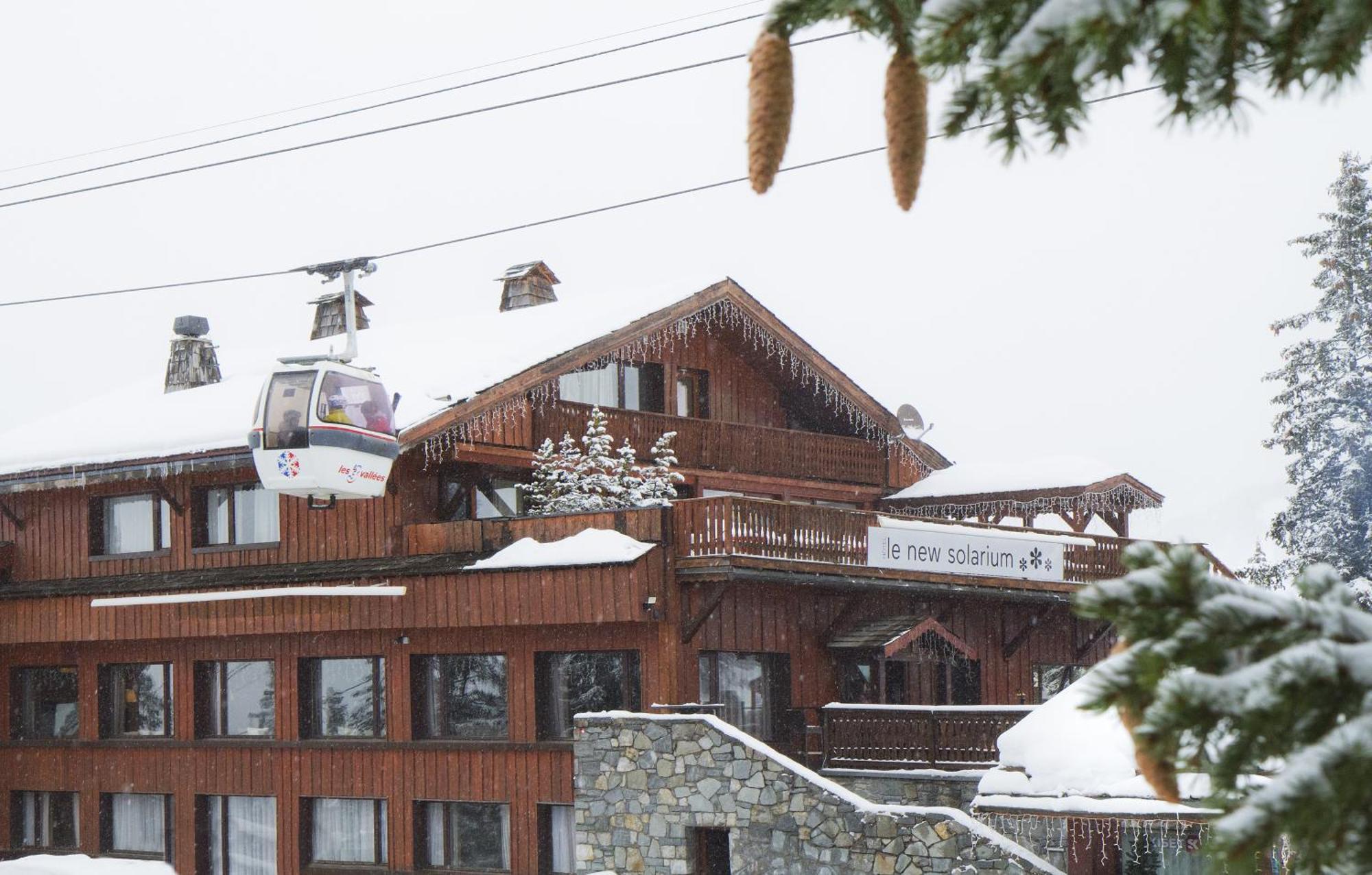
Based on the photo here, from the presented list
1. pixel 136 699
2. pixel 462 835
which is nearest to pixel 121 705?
pixel 136 699

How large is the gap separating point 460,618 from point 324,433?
3.06 m

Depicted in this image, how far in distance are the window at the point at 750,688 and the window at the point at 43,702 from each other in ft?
36.5

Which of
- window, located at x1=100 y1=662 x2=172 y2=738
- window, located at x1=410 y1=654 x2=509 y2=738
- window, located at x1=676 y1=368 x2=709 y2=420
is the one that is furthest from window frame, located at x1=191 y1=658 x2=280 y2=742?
window, located at x1=676 y1=368 x2=709 y2=420

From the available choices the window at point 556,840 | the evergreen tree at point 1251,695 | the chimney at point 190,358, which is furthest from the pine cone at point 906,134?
the chimney at point 190,358

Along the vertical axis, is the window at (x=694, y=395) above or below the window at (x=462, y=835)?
above

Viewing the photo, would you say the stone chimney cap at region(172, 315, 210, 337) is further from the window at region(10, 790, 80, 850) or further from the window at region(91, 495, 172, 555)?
the window at region(10, 790, 80, 850)

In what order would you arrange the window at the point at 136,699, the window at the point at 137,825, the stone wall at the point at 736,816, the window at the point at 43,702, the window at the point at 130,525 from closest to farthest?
the stone wall at the point at 736,816, the window at the point at 137,825, the window at the point at 136,699, the window at the point at 130,525, the window at the point at 43,702

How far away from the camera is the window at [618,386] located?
88.5 feet

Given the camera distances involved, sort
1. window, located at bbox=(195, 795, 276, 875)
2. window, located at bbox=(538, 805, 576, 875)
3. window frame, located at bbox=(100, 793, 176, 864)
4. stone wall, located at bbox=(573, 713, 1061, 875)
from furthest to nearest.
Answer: window frame, located at bbox=(100, 793, 176, 864) → window, located at bbox=(195, 795, 276, 875) → window, located at bbox=(538, 805, 576, 875) → stone wall, located at bbox=(573, 713, 1061, 875)

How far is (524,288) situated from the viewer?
1308 inches

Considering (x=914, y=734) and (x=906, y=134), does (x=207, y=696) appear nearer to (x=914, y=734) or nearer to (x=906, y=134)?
(x=914, y=734)

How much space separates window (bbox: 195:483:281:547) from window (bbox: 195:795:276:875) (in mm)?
3839

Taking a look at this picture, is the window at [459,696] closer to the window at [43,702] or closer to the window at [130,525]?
the window at [130,525]

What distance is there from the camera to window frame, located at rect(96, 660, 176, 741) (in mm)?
26922
